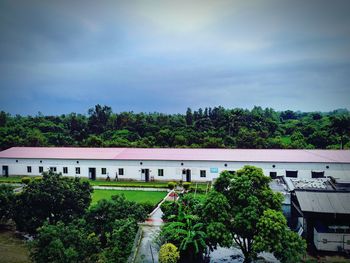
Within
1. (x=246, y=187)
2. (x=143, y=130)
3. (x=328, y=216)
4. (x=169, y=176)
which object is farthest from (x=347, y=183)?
(x=143, y=130)

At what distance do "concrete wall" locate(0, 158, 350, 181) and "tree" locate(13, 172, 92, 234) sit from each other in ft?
49.4

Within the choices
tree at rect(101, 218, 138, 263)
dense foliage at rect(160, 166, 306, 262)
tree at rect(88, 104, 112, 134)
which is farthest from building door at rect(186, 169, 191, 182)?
tree at rect(88, 104, 112, 134)

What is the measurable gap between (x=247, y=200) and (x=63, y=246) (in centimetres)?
824

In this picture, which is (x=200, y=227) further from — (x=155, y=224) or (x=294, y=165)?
(x=294, y=165)

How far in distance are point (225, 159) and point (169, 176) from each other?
6.13 metres

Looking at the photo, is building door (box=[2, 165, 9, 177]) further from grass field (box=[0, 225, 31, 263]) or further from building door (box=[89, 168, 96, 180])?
grass field (box=[0, 225, 31, 263])

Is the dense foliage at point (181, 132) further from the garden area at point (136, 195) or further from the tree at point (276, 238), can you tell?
the tree at point (276, 238)

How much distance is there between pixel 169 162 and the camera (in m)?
34.6

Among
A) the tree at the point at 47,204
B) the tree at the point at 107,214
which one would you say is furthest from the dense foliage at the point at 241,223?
the tree at the point at 47,204

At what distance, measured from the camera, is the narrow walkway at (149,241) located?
50.5ft

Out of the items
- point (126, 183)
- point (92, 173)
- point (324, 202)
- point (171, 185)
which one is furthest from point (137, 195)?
point (324, 202)

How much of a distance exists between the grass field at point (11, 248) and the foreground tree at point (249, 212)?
987 centimetres

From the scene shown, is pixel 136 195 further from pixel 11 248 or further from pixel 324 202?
pixel 324 202

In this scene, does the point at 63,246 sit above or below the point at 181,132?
below
